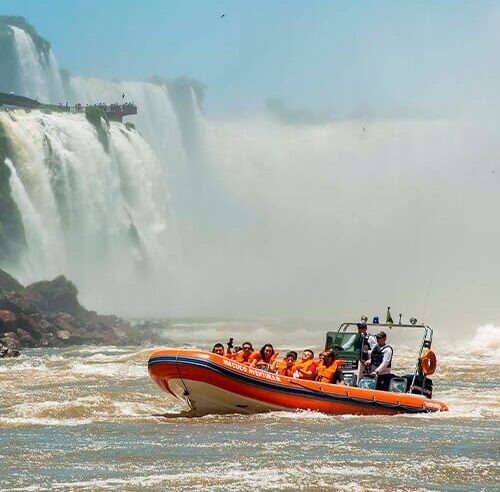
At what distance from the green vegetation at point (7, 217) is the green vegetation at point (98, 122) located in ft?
32.5

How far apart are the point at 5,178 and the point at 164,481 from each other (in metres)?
70.5

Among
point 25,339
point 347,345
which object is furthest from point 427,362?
point 25,339

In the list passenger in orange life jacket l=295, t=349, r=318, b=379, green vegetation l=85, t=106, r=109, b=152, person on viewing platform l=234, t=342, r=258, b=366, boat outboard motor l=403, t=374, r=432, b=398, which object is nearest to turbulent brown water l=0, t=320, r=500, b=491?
boat outboard motor l=403, t=374, r=432, b=398

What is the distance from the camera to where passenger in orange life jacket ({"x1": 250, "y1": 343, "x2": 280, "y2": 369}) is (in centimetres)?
2747

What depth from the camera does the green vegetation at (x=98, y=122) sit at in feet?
318

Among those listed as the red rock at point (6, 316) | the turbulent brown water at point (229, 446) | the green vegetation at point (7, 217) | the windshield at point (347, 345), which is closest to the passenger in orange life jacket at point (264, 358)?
the windshield at point (347, 345)

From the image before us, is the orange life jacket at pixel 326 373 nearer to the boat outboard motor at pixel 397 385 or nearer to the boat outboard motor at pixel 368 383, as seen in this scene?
the boat outboard motor at pixel 368 383

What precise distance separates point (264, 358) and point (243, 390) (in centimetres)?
199

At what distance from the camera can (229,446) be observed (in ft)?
70.1

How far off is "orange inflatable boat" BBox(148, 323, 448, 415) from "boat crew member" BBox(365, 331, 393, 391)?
63 centimetres

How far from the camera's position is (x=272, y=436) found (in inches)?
894

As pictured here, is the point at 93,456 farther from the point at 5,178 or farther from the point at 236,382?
the point at 5,178

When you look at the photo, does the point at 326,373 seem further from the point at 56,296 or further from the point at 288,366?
the point at 56,296

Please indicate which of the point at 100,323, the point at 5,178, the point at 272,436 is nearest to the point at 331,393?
the point at 272,436
